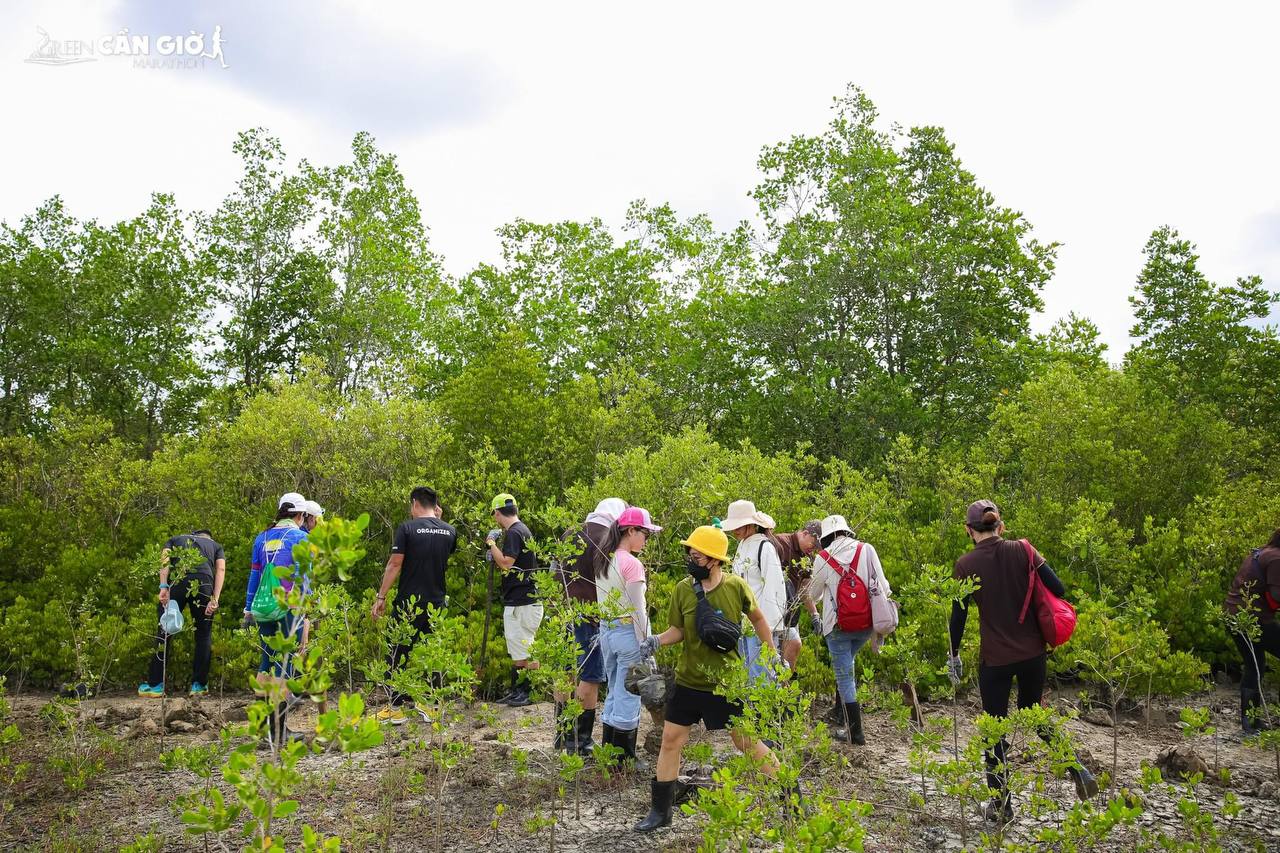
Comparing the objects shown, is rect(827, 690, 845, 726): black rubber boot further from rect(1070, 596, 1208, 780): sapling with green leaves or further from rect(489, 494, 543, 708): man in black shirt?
rect(489, 494, 543, 708): man in black shirt

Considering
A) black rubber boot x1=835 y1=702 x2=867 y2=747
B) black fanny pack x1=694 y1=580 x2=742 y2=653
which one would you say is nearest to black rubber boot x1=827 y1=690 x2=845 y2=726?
black rubber boot x1=835 y1=702 x2=867 y2=747

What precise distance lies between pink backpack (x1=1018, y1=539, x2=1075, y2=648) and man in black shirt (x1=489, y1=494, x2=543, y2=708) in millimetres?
3911

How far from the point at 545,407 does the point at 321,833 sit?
341 inches

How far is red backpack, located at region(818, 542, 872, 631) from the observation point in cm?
605

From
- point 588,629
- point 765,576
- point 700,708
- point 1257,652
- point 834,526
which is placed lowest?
point 1257,652

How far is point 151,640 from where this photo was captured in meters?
8.92

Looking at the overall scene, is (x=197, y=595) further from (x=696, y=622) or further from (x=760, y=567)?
(x=696, y=622)

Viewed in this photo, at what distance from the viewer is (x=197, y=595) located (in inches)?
319

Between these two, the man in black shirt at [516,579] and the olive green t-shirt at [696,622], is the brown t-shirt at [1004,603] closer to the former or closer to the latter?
the olive green t-shirt at [696,622]

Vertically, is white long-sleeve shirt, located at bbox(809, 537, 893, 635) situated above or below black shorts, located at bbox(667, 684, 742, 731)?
above

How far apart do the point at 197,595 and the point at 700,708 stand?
5761 mm

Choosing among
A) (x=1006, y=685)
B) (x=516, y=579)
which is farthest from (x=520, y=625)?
(x=1006, y=685)

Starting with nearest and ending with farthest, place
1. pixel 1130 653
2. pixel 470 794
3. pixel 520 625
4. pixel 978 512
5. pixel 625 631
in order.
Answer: pixel 978 512 < pixel 625 631 < pixel 470 794 < pixel 1130 653 < pixel 520 625

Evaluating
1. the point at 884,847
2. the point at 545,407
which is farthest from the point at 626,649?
the point at 545,407
